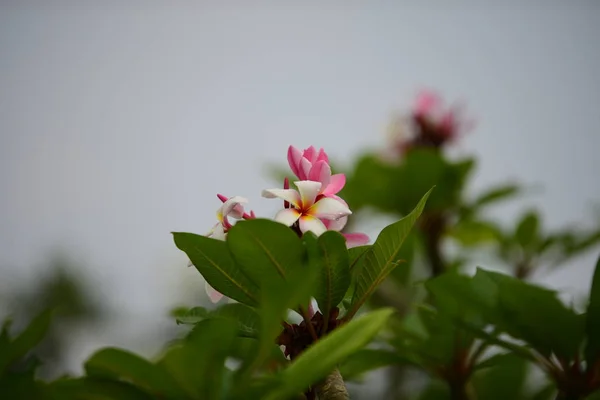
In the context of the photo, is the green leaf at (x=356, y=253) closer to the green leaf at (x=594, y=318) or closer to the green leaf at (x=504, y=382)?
the green leaf at (x=594, y=318)

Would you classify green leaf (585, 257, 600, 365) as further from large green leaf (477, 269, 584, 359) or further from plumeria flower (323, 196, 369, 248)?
plumeria flower (323, 196, 369, 248)

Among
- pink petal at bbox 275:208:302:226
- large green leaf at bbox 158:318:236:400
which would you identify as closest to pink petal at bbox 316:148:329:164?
pink petal at bbox 275:208:302:226

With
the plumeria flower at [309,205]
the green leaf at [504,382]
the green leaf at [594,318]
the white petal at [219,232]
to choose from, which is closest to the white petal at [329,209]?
the plumeria flower at [309,205]

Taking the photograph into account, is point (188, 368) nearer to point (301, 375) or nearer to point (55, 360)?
point (301, 375)

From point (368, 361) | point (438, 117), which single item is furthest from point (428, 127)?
point (368, 361)

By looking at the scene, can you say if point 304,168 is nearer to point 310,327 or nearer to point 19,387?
point 310,327

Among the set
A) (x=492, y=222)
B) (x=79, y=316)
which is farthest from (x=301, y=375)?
(x=79, y=316)
